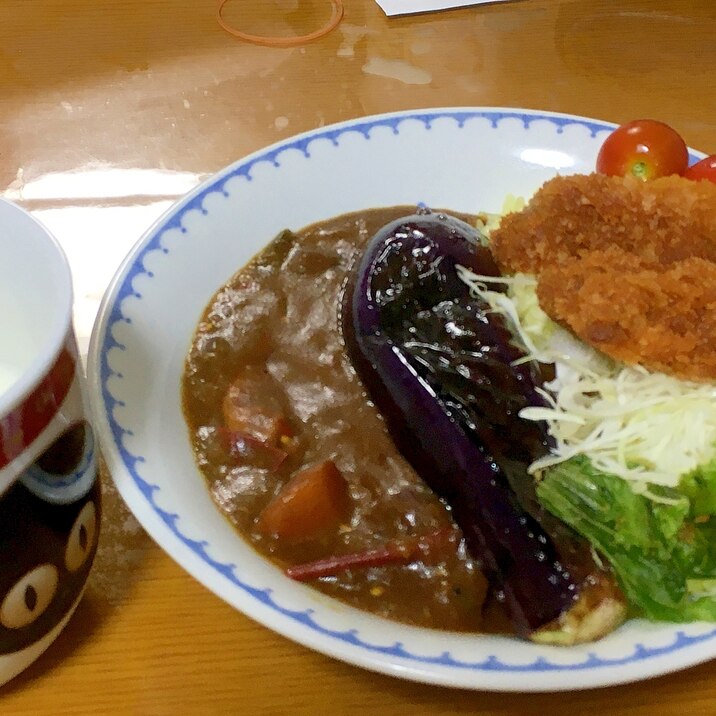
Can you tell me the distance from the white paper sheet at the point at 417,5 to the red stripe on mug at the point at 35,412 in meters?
2.02

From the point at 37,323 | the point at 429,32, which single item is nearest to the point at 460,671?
the point at 37,323

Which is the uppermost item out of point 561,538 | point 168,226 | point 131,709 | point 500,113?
point 500,113

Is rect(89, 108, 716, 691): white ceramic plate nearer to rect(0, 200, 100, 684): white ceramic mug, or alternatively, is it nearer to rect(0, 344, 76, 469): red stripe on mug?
rect(0, 200, 100, 684): white ceramic mug

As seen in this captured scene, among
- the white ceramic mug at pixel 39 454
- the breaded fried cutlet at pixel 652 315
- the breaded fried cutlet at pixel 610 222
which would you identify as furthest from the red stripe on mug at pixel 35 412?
the breaded fried cutlet at pixel 610 222

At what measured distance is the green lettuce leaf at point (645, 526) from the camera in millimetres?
1072

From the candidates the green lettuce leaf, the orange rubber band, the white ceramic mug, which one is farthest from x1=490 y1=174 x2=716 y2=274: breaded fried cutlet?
the orange rubber band

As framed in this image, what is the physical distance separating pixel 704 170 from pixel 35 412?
5.09ft

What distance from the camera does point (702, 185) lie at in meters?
1.50

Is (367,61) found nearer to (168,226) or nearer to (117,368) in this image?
(168,226)

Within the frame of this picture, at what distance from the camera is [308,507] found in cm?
116

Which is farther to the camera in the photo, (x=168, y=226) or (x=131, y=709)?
(x=168, y=226)

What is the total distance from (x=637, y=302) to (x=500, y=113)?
699 mm

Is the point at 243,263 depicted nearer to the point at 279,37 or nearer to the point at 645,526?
the point at 645,526

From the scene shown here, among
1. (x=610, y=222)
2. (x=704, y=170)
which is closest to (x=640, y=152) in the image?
(x=704, y=170)
